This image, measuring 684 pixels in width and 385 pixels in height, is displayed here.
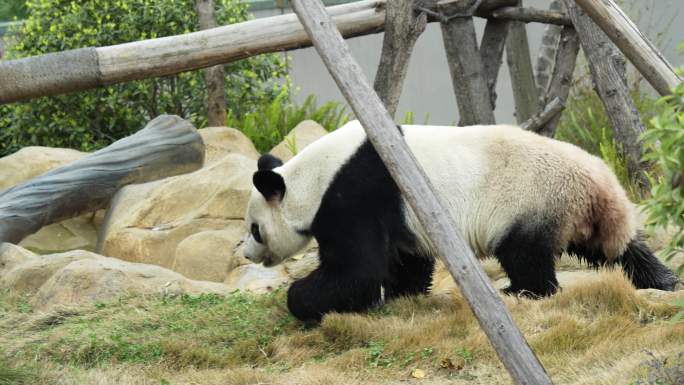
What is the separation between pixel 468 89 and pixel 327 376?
15.0 ft

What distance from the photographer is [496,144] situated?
5754mm

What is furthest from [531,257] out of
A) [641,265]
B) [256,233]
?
[256,233]

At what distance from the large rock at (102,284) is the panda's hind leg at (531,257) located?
1999 mm

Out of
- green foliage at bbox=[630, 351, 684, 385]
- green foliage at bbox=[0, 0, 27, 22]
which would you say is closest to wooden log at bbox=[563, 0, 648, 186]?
green foliage at bbox=[630, 351, 684, 385]

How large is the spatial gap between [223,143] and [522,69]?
10.9 feet

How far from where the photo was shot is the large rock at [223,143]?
32.4ft

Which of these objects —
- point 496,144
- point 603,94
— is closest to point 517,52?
point 603,94

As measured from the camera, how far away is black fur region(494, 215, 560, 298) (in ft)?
18.0

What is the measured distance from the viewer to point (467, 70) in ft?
28.3

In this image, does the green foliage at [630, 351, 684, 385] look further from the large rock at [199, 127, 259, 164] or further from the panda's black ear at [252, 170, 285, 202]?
the large rock at [199, 127, 259, 164]

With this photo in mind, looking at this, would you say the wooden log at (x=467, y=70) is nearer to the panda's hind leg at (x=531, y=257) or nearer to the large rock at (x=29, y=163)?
the panda's hind leg at (x=531, y=257)

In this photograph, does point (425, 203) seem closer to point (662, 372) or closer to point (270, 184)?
point (662, 372)

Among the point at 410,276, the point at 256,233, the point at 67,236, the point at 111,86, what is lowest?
the point at 67,236

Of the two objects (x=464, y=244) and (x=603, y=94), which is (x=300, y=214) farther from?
(x=603, y=94)
